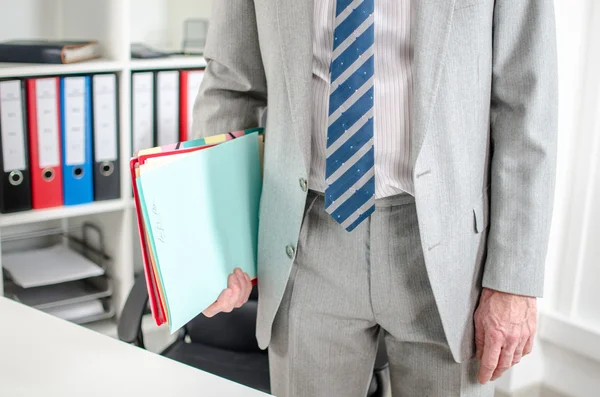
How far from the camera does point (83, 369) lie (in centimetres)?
103

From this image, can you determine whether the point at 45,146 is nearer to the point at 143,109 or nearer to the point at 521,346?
the point at 143,109

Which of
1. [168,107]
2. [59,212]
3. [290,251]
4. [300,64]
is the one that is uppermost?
[300,64]

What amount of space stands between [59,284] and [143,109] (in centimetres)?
64

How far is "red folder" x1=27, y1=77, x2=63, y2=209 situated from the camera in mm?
2141

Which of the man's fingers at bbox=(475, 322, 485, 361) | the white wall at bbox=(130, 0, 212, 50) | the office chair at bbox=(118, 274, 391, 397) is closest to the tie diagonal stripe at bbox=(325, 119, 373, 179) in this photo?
the man's fingers at bbox=(475, 322, 485, 361)

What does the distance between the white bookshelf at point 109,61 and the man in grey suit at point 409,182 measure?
3.53 feet

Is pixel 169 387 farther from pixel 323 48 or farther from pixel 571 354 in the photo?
pixel 571 354

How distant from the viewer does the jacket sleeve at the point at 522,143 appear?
1.12 meters

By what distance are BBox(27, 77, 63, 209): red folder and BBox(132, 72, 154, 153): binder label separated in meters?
0.25

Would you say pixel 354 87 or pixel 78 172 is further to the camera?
pixel 78 172

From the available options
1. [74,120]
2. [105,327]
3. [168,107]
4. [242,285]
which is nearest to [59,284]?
[105,327]

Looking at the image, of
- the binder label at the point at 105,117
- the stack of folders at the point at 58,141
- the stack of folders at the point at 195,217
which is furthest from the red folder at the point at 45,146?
the stack of folders at the point at 195,217

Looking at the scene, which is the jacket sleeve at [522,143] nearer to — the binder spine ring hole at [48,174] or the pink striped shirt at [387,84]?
the pink striped shirt at [387,84]

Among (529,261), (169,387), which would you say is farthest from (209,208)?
(529,261)
